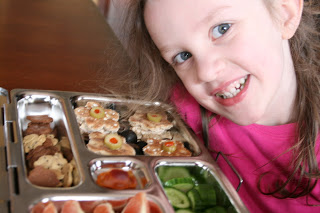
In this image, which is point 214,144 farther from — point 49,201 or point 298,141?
point 49,201

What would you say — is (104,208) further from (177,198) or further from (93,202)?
(177,198)

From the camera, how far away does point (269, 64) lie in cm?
91

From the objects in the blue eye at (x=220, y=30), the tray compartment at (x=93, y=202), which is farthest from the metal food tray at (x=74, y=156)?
the blue eye at (x=220, y=30)

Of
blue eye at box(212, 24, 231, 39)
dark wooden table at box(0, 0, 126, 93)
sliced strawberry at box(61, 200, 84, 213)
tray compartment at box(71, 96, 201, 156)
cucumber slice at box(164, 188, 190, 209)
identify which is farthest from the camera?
dark wooden table at box(0, 0, 126, 93)

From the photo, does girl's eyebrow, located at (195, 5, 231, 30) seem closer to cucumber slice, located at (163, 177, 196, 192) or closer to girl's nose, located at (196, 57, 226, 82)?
girl's nose, located at (196, 57, 226, 82)

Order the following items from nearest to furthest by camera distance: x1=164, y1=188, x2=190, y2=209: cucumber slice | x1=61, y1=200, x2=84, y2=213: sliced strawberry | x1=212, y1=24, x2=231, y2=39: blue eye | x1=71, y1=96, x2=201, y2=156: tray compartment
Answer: x1=61, y1=200, x2=84, y2=213: sliced strawberry < x1=164, y1=188, x2=190, y2=209: cucumber slice < x1=212, y1=24, x2=231, y2=39: blue eye < x1=71, y1=96, x2=201, y2=156: tray compartment

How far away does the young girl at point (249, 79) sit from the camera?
2.84ft

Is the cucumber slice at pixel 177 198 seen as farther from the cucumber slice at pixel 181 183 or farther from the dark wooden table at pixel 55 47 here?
the dark wooden table at pixel 55 47

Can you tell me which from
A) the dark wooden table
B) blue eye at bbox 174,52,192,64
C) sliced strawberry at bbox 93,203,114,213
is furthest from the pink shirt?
sliced strawberry at bbox 93,203,114,213

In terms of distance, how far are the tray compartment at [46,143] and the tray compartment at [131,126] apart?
6cm

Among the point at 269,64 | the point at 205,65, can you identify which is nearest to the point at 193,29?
the point at 205,65

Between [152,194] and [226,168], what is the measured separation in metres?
0.52

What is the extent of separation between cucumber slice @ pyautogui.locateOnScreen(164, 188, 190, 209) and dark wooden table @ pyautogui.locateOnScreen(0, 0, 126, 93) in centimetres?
72

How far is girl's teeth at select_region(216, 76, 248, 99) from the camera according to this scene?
94 cm
